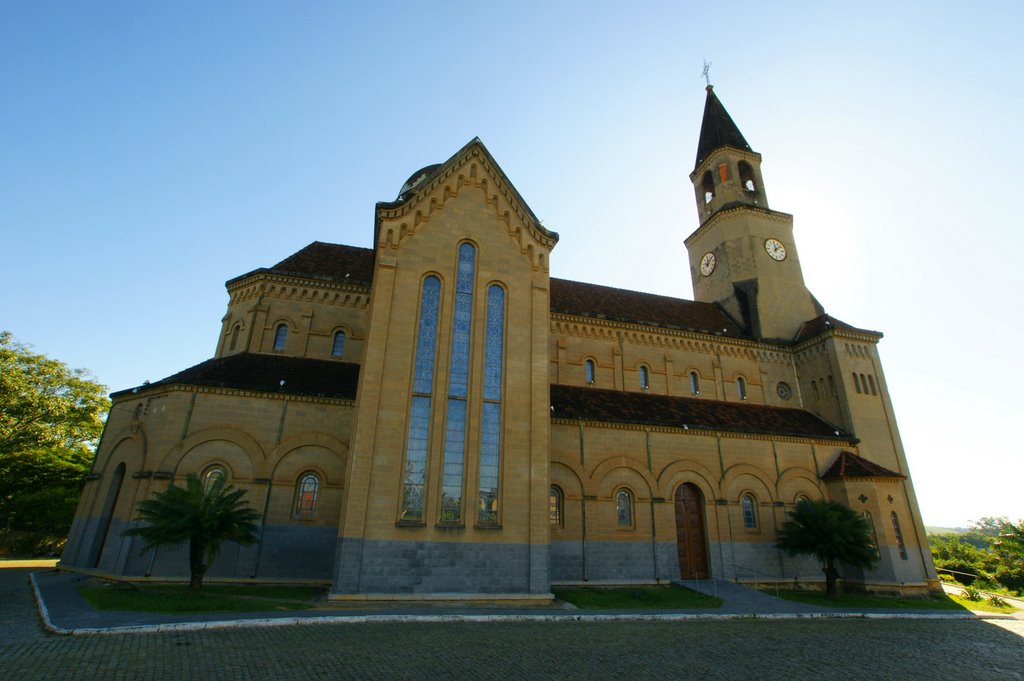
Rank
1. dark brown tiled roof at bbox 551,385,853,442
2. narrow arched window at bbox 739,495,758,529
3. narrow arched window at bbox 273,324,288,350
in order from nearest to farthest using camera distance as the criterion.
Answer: dark brown tiled roof at bbox 551,385,853,442
narrow arched window at bbox 739,495,758,529
narrow arched window at bbox 273,324,288,350

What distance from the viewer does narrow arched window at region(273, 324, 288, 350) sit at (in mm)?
24016

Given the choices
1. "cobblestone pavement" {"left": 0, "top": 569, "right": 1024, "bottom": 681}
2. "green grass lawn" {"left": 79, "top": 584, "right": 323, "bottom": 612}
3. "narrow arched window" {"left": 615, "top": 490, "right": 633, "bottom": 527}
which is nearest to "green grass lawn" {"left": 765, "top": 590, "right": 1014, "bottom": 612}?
"cobblestone pavement" {"left": 0, "top": 569, "right": 1024, "bottom": 681}

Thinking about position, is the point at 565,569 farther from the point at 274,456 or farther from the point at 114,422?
the point at 114,422

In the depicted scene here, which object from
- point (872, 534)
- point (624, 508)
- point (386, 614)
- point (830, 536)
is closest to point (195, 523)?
point (386, 614)

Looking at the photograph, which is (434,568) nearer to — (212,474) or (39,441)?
(212,474)

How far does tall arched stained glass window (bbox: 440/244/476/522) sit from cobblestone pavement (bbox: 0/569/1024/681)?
14.8 ft

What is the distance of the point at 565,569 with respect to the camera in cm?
2008

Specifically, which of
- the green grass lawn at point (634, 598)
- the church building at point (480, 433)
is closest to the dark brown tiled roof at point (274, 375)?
the church building at point (480, 433)

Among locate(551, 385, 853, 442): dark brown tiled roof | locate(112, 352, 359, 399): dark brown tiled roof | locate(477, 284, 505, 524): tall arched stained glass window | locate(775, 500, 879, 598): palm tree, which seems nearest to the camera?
locate(477, 284, 505, 524): tall arched stained glass window

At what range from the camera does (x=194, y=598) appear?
46.5ft

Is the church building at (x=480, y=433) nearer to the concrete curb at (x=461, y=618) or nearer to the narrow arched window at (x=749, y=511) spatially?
the narrow arched window at (x=749, y=511)

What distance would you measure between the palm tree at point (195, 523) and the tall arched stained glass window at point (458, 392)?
6.38 metres

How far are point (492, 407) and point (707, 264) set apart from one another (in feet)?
86.5

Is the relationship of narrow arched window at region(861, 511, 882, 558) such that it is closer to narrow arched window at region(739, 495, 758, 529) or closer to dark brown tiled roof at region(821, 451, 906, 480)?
dark brown tiled roof at region(821, 451, 906, 480)
